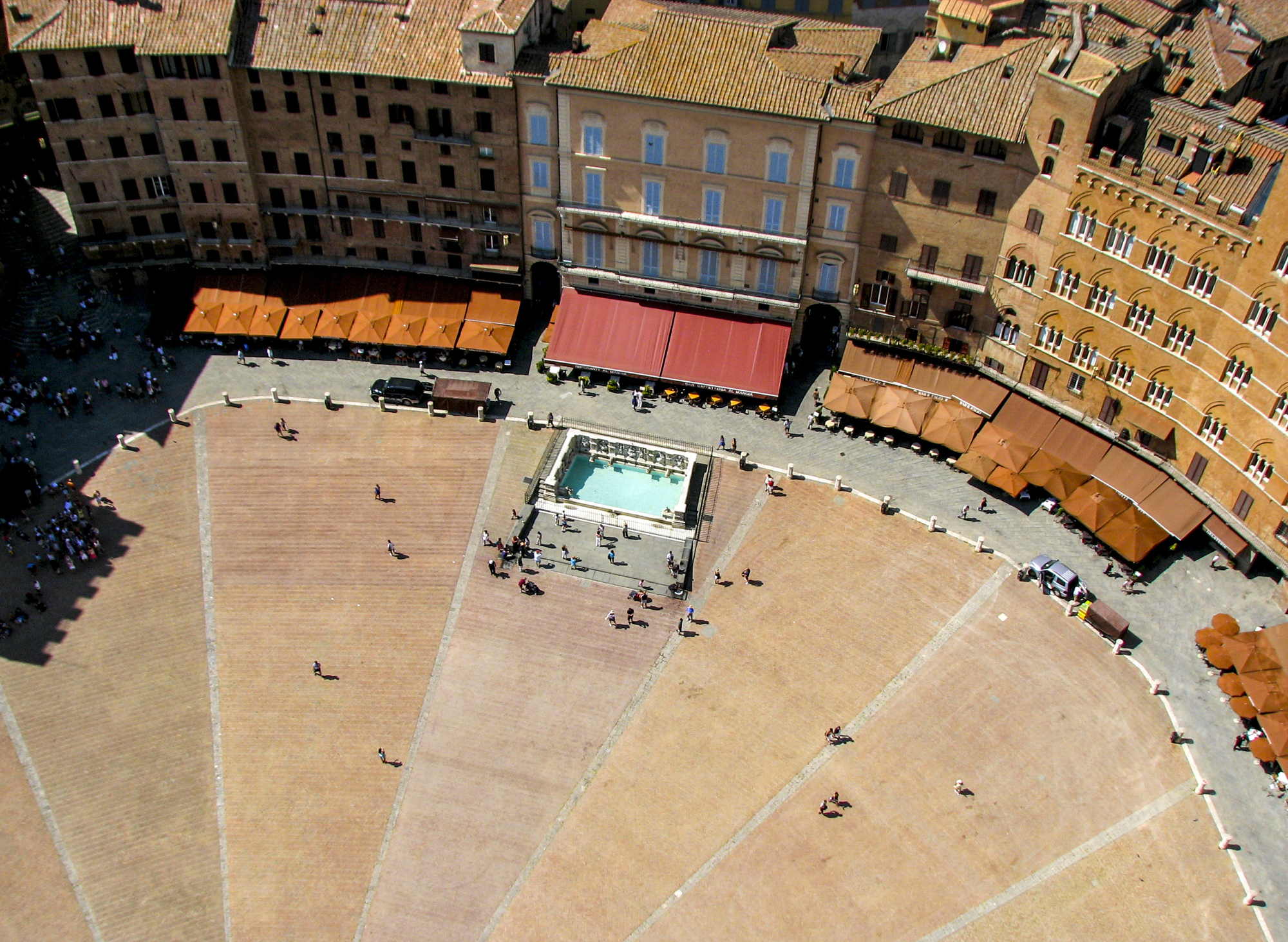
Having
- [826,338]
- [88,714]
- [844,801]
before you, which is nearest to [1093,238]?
[826,338]

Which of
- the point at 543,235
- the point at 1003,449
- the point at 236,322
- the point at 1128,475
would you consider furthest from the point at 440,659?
the point at 1128,475

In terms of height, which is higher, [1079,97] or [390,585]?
[1079,97]

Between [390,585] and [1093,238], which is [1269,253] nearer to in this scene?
[1093,238]

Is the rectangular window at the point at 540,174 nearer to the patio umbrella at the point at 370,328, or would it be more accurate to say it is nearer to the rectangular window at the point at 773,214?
the patio umbrella at the point at 370,328

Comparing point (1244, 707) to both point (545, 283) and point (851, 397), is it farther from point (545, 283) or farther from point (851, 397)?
point (545, 283)

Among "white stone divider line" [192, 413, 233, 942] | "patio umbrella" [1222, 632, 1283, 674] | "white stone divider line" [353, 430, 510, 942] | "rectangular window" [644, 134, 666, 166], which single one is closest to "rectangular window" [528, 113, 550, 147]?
"rectangular window" [644, 134, 666, 166]

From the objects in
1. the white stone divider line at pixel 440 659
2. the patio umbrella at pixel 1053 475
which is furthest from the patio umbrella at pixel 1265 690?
the white stone divider line at pixel 440 659
